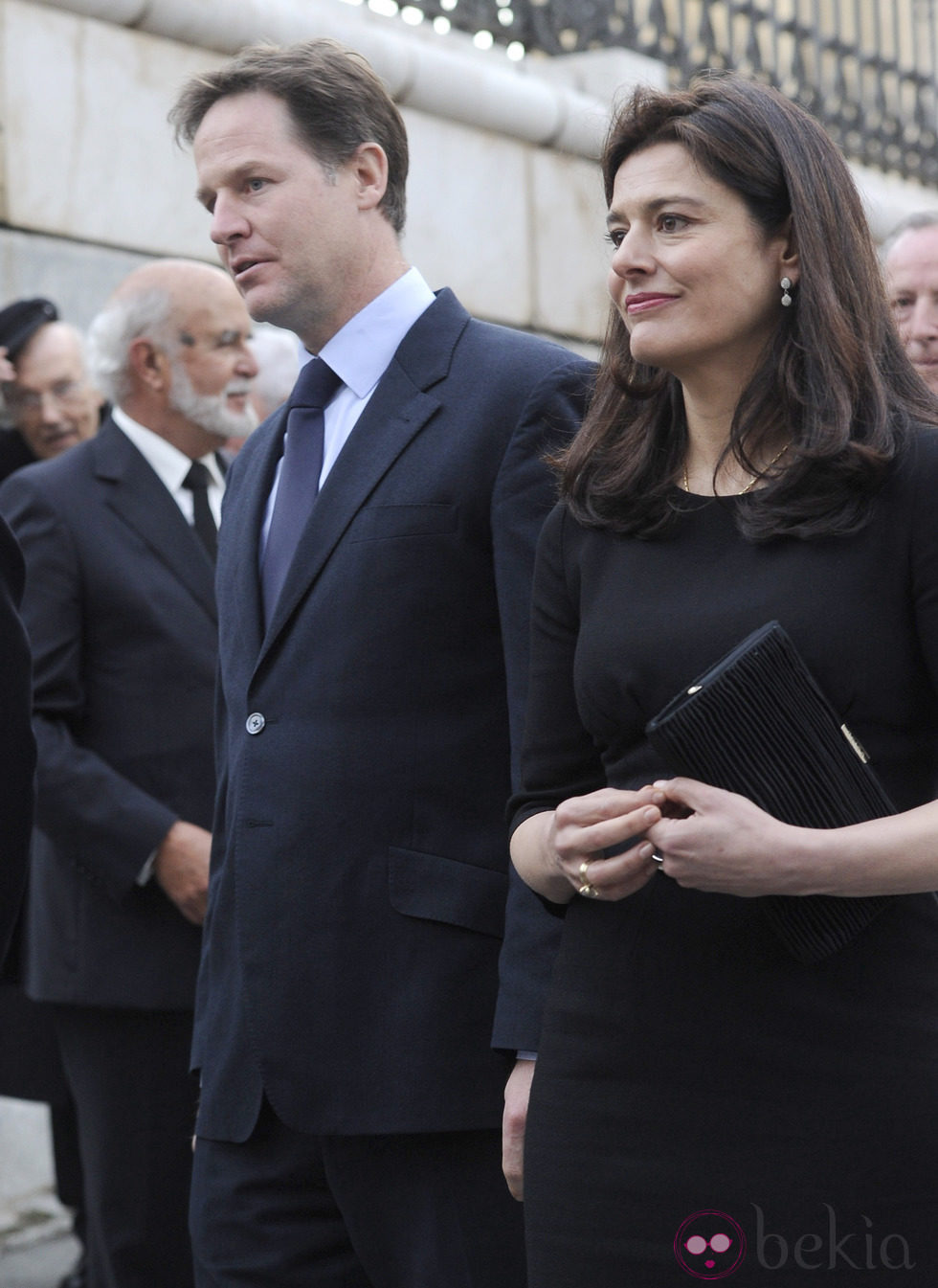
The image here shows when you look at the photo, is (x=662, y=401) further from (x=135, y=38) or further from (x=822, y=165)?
(x=135, y=38)

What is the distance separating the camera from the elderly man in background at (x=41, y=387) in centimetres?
564

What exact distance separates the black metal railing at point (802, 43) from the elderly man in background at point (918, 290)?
395 cm

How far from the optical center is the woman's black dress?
2.18m

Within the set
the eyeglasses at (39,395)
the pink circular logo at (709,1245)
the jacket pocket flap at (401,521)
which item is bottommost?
the pink circular logo at (709,1245)

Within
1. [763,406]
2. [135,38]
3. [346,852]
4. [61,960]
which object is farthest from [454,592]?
[135,38]

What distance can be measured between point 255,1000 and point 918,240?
7.63 feet

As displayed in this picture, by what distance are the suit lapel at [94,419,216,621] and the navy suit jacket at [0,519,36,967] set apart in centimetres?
127

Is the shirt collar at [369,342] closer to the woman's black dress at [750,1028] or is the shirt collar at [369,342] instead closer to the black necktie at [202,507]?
the woman's black dress at [750,1028]

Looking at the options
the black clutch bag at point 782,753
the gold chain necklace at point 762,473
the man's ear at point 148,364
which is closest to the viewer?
the black clutch bag at point 782,753

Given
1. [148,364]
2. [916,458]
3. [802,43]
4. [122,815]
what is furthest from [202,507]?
[802,43]

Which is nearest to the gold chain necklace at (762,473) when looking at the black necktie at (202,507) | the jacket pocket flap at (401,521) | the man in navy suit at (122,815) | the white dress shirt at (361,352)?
the jacket pocket flap at (401,521)

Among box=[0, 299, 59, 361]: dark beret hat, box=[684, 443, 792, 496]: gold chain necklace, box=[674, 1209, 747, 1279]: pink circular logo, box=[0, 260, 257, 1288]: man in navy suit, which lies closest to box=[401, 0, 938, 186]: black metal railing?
box=[0, 299, 59, 361]: dark beret hat

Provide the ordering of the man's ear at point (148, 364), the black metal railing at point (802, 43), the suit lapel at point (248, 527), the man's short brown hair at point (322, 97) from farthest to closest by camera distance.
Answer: the black metal railing at point (802, 43), the man's ear at point (148, 364), the man's short brown hair at point (322, 97), the suit lapel at point (248, 527)

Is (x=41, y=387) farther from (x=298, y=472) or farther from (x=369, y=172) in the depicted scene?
(x=298, y=472)
